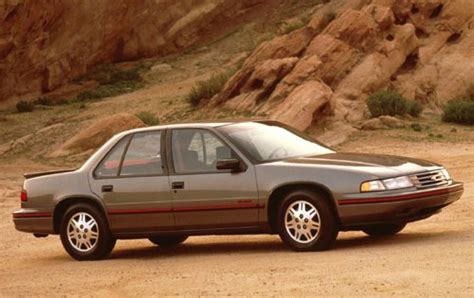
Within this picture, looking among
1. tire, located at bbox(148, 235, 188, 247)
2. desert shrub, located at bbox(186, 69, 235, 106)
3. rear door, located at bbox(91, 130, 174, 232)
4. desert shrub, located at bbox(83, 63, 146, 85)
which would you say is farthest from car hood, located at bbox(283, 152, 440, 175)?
desert shrub, located at bbox(83, 63, 146, 85)

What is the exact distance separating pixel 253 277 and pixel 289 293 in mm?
1024

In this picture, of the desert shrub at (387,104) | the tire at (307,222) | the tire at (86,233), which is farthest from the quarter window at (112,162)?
the desert shrub at (387,104)

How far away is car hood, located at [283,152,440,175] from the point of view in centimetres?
1109

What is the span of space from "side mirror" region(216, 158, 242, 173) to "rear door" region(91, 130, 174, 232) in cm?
69

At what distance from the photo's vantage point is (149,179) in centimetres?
1201

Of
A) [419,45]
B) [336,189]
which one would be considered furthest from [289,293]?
[419,45]

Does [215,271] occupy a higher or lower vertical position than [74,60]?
lower

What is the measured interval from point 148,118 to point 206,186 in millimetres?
17551

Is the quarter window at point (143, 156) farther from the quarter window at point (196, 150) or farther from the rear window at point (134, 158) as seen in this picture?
the quarter window at point (196, 150)

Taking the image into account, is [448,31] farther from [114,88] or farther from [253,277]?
[253,277]

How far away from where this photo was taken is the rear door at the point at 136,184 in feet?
39.1

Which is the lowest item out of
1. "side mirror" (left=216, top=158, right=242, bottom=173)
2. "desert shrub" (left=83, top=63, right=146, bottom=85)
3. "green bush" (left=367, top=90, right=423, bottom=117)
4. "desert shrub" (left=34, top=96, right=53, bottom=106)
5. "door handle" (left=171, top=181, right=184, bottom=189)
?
"door handle" (left=171, top=181, right=184, bottom=189)

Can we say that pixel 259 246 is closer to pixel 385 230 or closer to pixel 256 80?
pixel 385 230

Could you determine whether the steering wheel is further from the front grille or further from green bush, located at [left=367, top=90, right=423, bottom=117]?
green bush, located at [left=367, top=90, right=423, bottom=117]
